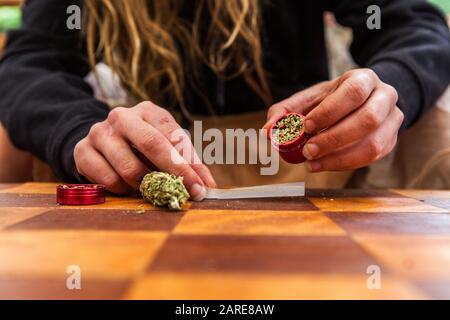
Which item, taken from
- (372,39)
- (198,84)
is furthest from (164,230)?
(372,39)

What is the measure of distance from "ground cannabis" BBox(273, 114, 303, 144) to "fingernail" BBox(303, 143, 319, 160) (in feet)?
0.09

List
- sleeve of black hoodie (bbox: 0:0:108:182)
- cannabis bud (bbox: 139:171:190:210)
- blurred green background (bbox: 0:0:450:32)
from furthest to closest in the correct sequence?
blurred green background (bbox: 0:0:450:32), sleeve of black hoodie (bbox: 0:0:108:182), cannabis bud (bbox: 139:171:190:210)

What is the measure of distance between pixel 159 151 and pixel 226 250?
1.11 feet

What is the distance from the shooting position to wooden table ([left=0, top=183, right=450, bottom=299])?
1.42ft

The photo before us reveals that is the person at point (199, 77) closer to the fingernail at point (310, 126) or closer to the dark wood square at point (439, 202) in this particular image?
the fingernail at point (310, 126)

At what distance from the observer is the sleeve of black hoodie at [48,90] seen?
42.2 inches

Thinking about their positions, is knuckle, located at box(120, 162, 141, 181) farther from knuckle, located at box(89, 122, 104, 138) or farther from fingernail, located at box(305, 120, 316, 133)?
fingernail, located at box(305, 120, 316, 133)

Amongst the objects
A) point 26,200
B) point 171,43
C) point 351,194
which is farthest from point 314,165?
point 171,43

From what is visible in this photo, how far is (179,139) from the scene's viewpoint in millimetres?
862

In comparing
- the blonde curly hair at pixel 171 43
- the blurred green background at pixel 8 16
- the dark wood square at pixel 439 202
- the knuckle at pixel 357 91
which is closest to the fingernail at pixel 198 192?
the knuckle at pixel 357 91

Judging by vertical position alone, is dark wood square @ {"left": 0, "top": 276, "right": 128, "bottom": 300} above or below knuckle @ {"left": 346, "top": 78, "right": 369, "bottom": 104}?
below

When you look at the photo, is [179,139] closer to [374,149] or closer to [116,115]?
[116,115]

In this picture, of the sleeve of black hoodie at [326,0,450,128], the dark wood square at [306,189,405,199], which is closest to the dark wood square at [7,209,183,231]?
the dark wood square at [306,189,405,199]
